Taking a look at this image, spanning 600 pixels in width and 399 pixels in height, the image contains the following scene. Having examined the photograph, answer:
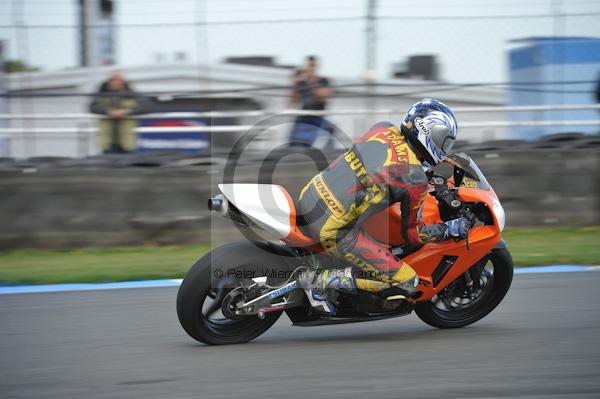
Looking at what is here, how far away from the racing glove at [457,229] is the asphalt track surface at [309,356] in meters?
0.73

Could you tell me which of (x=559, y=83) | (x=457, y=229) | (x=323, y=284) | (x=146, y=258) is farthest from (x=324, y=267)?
(x=559, y=83)

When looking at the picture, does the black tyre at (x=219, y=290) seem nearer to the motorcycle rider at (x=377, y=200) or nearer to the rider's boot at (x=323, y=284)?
the rider's boot at (x=323, y=284)

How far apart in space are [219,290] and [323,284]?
0.70 m

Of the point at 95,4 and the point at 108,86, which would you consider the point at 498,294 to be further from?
the point at 95,4

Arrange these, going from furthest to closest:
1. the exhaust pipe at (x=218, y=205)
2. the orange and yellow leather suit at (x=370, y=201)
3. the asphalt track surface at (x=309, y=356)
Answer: the orange and yellow leather suit at (x=370, y=201)
the exhaust pipe at (x=218, y=205)
the asphalt track surface at (x=309, y=356)

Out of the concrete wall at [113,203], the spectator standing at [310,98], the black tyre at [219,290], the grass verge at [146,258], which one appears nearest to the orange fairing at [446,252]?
the black tyre at [219,290]

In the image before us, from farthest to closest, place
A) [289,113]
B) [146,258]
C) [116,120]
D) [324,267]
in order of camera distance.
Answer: [116,120] → [289,113] → [146,258] → [324,267]

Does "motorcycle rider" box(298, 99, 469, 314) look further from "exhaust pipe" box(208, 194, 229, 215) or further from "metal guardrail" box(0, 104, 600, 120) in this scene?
"metal guardrail" box(0, 104, 600, 120)

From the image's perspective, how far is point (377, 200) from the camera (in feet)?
16.8

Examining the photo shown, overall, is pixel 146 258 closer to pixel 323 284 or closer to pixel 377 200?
pixel 323 284

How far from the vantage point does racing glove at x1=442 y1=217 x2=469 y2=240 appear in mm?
5332

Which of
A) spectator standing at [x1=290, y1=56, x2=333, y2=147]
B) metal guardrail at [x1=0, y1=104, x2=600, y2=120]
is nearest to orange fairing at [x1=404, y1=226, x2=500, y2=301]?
metal guardrail at [x1=0, y1=104, x2=600, y2=120]

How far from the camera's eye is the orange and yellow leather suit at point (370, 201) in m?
5.06

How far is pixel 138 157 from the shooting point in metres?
9.36
